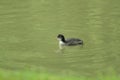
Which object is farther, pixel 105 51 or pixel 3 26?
pixel 3 26

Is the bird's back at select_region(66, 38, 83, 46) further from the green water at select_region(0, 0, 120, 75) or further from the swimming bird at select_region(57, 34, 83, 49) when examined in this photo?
the green water at select_region(0, 0, 120, 75)

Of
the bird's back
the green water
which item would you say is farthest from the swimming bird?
the green water

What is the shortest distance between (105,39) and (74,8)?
11481mm

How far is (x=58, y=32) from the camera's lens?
25078 millimetres

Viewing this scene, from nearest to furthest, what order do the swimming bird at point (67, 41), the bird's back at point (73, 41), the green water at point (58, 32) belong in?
the green water at point (58, 32) < the bird's back at point (73, 41) < the swimming bird at point (67, 41)

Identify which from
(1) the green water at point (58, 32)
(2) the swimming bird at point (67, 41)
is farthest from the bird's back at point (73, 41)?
(1) the green water at point (58, 32)

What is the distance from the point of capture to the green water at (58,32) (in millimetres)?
18109

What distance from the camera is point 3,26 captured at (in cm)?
2750

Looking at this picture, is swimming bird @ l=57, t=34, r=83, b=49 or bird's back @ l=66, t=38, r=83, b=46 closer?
bird's back @ l=66, t=38, r=83, b=46

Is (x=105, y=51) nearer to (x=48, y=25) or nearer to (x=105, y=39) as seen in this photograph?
(x=105, y=39)

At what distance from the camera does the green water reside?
18.1m

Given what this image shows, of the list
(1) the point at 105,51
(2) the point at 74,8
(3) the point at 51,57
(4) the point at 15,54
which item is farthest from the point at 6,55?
(2) the point at 74,8

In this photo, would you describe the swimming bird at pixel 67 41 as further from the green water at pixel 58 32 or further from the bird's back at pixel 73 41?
the green water at pixel 58 32

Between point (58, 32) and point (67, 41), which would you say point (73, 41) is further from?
point (58, 32)
